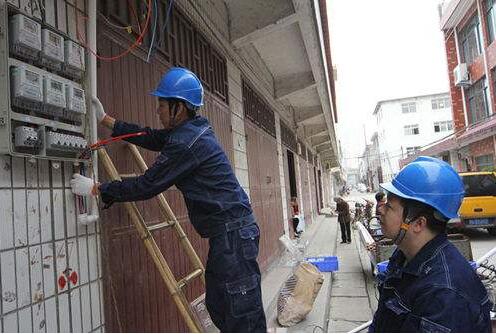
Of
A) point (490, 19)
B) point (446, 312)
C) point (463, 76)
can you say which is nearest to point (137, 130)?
point (446, 312)

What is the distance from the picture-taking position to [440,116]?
5291cm

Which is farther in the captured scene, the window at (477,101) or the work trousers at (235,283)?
the window at (477,101)

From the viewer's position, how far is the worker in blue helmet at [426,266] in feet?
5.15

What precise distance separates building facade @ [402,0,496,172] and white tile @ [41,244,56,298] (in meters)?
19.3

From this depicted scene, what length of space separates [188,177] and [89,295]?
924 millimetres

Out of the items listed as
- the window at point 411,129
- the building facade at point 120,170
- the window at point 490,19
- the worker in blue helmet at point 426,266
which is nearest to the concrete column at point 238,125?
the building facade at point 120,170

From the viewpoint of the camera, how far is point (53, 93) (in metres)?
2.37

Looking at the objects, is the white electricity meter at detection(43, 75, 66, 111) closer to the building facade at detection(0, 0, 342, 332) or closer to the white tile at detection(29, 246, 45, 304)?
the building facade at detection(0, 0, 342, 332)

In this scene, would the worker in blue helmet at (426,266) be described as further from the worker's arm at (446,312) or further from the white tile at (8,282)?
the white tile at (8,282)

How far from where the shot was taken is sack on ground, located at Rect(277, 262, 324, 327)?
567 cm

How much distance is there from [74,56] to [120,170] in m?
0.99

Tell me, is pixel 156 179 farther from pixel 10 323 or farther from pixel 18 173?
pixel 10 323

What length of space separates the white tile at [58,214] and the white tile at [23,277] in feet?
0.87

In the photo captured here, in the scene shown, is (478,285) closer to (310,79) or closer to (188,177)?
(188,177)
